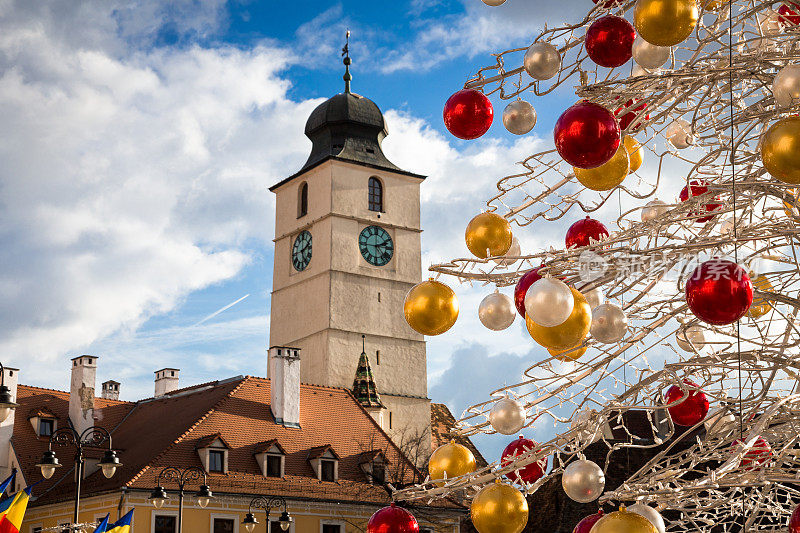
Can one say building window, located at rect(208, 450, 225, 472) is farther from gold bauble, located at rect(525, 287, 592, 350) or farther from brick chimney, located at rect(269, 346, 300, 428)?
gold bauble, located at rect(525, 287, 592, 350)

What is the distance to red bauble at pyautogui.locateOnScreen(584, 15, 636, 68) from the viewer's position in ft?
11.8

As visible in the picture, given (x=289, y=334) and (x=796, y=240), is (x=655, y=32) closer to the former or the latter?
(x=796, y=240)

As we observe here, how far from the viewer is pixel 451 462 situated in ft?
14.0

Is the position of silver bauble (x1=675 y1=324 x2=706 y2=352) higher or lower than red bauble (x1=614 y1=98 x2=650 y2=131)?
lower

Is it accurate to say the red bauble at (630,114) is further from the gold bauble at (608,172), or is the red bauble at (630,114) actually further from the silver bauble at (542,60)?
the silver bauble at (542,60)

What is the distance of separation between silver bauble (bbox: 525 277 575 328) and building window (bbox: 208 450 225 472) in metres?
24.1

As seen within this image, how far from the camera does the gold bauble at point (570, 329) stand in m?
3.49

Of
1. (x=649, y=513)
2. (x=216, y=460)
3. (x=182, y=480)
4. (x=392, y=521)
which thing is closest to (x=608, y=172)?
(x=649, y=513)

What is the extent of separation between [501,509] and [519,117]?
150cm

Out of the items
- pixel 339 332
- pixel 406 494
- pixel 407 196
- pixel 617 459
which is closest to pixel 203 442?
pixel 617 459

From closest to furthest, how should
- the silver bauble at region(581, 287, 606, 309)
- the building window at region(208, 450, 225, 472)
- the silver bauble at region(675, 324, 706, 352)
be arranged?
the silver bauble at region(581, 287, 606, 309), the silver bauble at region(675, 324, 706, 352), the building window at region(208, 450, 225, 472)

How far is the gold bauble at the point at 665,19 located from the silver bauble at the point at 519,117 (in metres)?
0.92

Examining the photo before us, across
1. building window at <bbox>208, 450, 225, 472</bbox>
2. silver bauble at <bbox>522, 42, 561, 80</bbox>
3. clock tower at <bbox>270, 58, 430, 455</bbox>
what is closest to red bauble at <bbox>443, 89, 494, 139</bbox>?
silver bauble at <bbox>522, 42, 561, 80</bbox>

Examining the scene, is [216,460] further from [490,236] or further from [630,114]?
[630,114]
